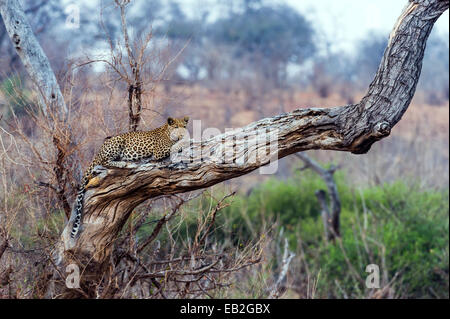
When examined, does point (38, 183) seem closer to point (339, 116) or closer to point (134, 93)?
point (134, 93)

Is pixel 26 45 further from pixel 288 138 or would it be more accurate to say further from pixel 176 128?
pixel 288 138

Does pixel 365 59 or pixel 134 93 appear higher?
pixel 365 59

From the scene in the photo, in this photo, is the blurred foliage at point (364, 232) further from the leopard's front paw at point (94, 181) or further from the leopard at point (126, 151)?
the leopard's front paw at point (94, 181)

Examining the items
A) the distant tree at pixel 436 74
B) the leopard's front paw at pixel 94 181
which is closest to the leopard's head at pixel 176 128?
the leopard's front paw at pixel 94 181

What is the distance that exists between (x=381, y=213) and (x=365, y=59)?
16546 millimetres

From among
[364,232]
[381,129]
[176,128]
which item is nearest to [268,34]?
[364,232]

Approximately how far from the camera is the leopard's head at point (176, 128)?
4.76 m

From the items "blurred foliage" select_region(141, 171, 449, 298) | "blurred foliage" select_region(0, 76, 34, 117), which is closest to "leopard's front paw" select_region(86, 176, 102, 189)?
"blurred foliage" select_region(0, 76, 34, 117)

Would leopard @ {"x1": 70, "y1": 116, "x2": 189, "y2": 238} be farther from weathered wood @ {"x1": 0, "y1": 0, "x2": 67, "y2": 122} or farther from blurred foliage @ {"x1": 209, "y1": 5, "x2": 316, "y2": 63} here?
blurred foliage @ {"x1": 209, "y1": 5, "x2": 316, "y2": 63}

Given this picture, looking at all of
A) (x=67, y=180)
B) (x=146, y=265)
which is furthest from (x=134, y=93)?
(x=146, y=265)

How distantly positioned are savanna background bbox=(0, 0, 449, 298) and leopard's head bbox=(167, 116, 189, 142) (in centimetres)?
79

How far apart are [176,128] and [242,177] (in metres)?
10.7

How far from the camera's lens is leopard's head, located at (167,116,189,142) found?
476cm
